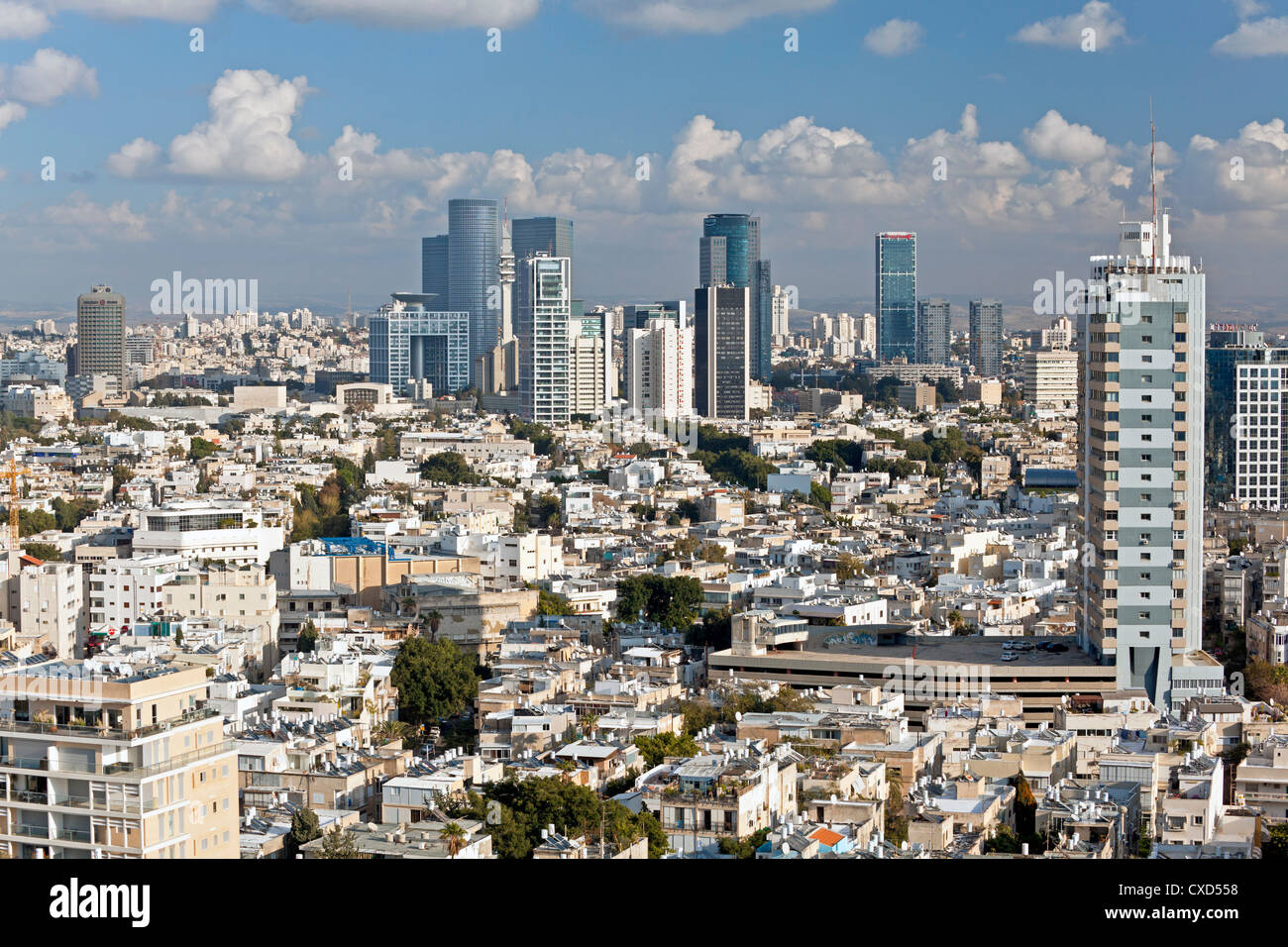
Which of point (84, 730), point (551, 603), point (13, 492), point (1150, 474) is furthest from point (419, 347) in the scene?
point (84, 730)

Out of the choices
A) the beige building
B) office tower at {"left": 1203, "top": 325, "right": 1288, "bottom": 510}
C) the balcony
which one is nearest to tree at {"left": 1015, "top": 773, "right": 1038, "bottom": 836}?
the beige building

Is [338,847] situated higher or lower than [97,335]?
lower

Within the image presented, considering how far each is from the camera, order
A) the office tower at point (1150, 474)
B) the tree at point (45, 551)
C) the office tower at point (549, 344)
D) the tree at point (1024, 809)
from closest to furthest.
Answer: the tree at point (1024, 809), the office tower at point (1150, 474), the tree at point (45, 551), the office tower at point (549, 344)

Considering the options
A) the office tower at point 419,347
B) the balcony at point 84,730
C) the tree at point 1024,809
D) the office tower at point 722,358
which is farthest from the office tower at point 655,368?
the balcony at point 84,730

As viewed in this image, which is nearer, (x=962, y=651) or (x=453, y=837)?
(x=453, y=837)

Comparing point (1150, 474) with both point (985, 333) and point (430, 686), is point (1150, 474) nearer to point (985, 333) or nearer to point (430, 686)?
point (430, 686)

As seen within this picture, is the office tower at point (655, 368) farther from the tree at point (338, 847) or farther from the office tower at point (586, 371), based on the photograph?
the tree at point (338, 847)
